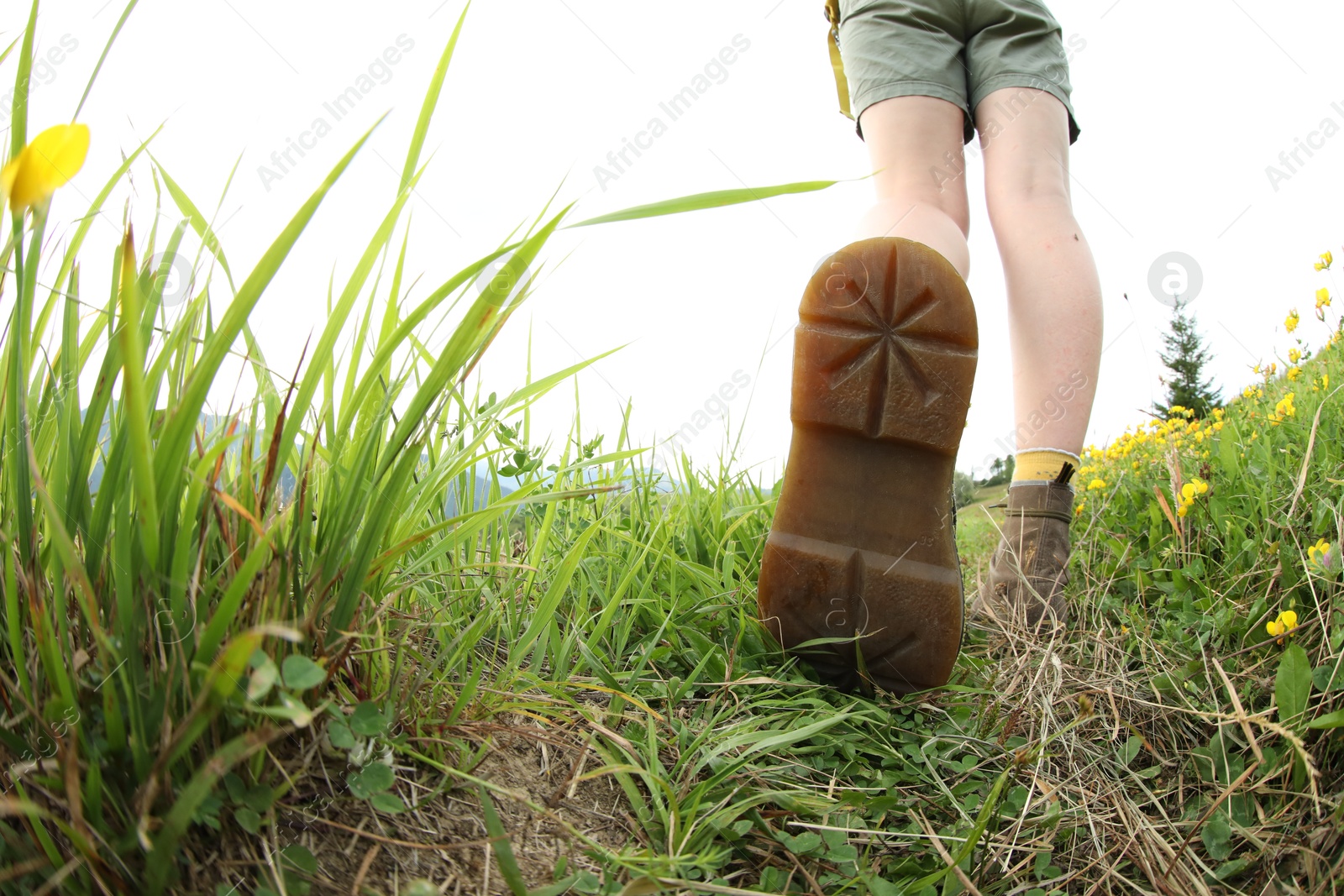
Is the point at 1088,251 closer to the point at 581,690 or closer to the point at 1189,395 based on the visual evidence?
the point at 581,690

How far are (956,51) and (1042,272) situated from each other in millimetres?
563

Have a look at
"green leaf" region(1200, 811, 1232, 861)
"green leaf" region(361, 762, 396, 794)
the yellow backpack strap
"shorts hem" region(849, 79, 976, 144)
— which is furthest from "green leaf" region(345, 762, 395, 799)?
the yellow backpack strap

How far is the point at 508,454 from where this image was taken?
4.40 ft

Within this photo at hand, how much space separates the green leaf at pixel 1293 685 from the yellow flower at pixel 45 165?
136cm

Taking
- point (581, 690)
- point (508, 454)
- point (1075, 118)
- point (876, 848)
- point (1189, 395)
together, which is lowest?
point (876, 848)

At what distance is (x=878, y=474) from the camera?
1280 mm

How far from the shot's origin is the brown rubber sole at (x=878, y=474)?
124 cm

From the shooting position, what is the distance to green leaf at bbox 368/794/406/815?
2.19ft

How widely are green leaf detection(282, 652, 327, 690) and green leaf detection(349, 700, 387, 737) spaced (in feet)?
0.30

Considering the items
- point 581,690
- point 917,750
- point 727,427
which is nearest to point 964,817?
point 917,750

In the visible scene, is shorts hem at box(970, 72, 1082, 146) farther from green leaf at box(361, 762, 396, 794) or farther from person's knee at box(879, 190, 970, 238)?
green leaf at box(361, 762, 396, 794)

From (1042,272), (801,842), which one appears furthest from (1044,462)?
(801,842)

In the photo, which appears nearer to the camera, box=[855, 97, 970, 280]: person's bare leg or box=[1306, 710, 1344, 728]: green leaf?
box=[1306, 710, 1344, 728]: green leaf

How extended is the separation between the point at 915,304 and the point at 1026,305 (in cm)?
52
